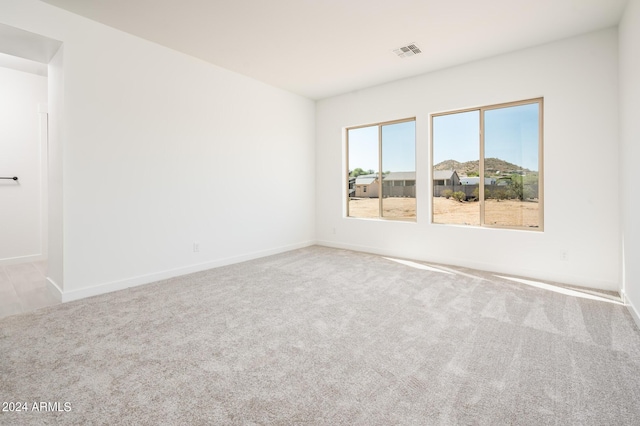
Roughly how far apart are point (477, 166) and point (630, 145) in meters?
1.73

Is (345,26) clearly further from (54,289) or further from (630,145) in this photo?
(54,289)

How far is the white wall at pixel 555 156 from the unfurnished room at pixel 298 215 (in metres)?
0.02

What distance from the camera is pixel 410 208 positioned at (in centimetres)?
507

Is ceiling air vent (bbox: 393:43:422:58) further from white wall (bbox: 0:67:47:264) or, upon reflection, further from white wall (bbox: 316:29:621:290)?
white wall (bbox: 0:67:47:264)

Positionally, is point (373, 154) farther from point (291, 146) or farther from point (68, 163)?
point (68, 163)

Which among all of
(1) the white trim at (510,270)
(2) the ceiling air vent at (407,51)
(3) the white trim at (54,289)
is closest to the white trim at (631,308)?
(1) the white trim at (510,270)

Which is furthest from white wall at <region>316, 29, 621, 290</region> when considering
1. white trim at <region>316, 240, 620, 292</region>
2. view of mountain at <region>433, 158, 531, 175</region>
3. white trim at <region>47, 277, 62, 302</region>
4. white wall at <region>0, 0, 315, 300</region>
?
white trim at <region>47, 277, 62, 302</region>

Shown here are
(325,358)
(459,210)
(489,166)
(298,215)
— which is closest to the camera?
(325,358)

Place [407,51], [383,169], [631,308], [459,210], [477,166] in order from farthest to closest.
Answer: [383,169]
[459,210]
[477,166]
[407,51]
[631,308]

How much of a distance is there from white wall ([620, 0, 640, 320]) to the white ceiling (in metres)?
0.41

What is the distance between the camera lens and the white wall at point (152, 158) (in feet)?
10.1

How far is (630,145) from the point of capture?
276 cm

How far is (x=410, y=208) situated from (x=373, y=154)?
124 cm

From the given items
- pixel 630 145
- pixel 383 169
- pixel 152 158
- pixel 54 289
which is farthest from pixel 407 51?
pixel 54 289
